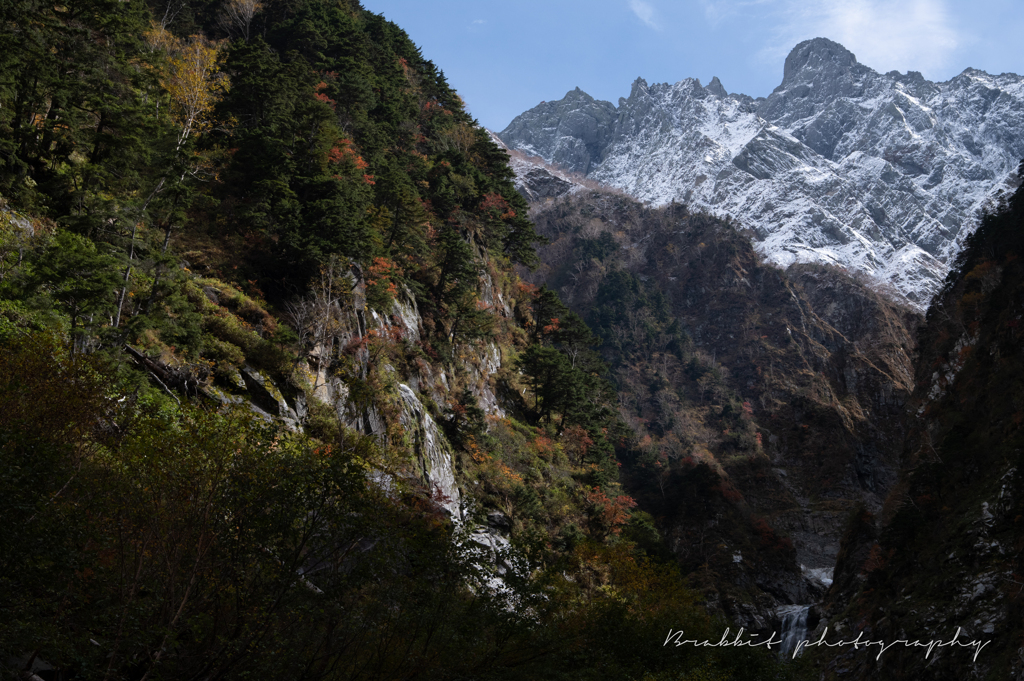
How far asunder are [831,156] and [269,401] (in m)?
189

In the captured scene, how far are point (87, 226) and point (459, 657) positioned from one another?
1508 centimetres

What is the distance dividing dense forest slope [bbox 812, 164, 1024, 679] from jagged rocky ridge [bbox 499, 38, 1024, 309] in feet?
246

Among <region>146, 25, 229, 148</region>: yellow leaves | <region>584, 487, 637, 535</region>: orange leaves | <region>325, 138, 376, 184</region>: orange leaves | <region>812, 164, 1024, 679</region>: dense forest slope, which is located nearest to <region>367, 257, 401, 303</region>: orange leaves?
<region>325, 138, 376, 184</region>: orange leaves

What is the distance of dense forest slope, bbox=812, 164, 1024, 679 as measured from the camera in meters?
24.1

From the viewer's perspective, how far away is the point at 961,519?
29.8 m

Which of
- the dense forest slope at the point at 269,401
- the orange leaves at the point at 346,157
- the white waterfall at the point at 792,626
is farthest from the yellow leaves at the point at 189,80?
the white waterfall at the point at 792,626

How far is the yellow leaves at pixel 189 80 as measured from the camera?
25781 millimetres

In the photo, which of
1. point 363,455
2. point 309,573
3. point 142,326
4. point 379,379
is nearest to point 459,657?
point 309,573

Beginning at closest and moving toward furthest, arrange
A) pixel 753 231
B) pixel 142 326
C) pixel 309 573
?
1. pixel 309 573
2. pixel 142 326
3. pixel 753 231

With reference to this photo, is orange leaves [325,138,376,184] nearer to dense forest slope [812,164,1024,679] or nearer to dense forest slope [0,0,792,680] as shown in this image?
dense forest slope [0,0,792,680]

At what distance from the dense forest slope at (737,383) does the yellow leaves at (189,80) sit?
153 feet

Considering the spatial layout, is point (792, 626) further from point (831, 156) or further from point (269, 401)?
point (831, 156)

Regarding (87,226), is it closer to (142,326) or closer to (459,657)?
(142,326)

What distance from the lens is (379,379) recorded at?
24.1 meters
